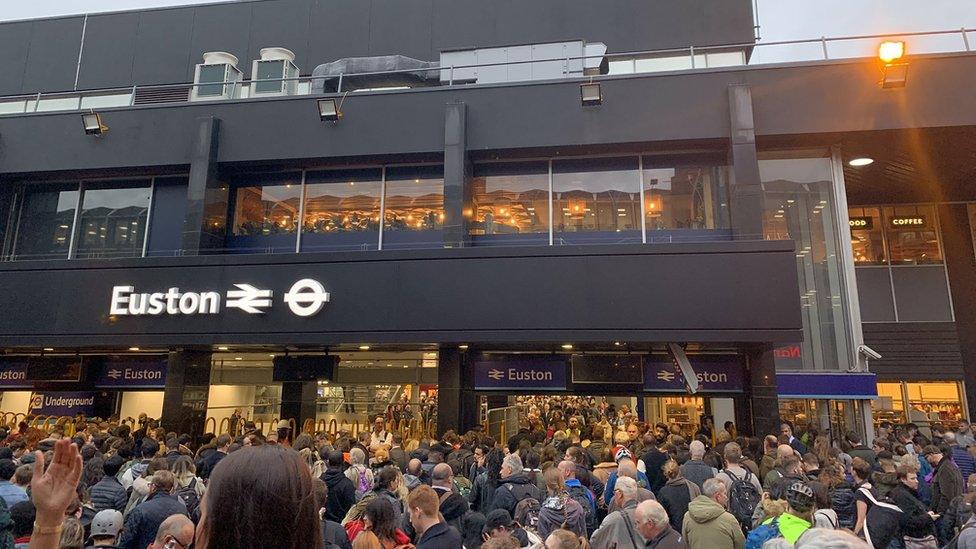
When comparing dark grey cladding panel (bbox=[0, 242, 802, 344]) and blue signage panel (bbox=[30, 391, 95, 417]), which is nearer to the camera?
dark grey cladding panel (bbox=[0, 242, 802, 344])

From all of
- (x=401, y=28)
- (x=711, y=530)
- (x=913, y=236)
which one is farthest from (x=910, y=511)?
(x=401, y=28)

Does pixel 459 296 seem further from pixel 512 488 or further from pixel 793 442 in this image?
pixel 793 442

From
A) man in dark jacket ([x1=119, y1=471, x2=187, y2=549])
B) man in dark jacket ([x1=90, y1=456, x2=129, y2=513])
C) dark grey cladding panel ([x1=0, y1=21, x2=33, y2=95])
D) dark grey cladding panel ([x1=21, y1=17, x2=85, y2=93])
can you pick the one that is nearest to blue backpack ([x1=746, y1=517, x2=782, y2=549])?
man in dark jacket ([x1=119, y1=471, x2=187, y2=549])

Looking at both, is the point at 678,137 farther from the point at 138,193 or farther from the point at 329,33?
the point at 138,193

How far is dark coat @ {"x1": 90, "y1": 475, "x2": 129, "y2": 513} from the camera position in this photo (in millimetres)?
6574

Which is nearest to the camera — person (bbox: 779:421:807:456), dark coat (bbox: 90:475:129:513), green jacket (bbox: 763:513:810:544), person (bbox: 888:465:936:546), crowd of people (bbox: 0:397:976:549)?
crowd of people (bbox: 0:397:976:549)

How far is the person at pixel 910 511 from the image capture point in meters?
6.29

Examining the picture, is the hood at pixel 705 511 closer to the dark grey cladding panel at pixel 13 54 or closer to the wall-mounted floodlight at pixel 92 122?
the wall-mounted floodlight at pixel 92 122

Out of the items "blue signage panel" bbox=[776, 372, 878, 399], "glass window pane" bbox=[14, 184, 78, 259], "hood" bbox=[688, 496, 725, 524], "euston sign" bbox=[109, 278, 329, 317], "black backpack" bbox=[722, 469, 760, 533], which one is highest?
"glass window pane" bbox=[14, 184, 78, 259]

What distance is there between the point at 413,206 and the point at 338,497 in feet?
30.4

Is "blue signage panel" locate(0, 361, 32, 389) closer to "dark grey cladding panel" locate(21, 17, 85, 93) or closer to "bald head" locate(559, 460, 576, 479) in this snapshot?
"dark grey cladding panel" locate(21, 17, 85, 93)

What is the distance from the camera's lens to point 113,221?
16438mm

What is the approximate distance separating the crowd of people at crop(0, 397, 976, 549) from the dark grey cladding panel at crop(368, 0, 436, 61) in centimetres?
1221

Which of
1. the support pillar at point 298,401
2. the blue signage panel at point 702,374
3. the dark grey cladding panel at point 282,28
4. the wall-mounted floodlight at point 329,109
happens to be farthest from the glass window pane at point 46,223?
the blue signage panel at point 702,374
